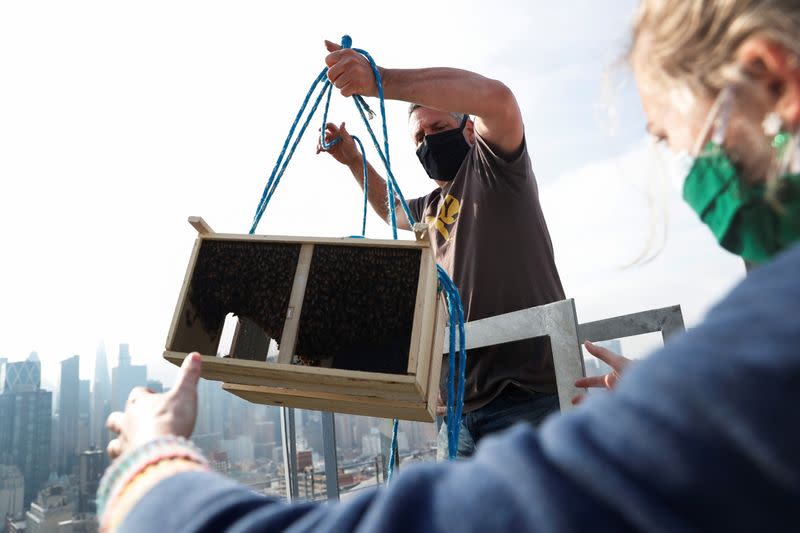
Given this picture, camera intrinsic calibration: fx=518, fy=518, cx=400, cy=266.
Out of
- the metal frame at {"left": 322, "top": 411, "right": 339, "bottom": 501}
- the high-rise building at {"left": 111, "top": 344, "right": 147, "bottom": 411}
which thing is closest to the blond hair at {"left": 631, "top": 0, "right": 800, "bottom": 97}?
the metal frame at {"left": 322, "top": 411, "right": 339, "bottom": 501}

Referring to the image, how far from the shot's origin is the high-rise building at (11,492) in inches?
392

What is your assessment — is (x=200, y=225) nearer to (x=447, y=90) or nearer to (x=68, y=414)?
(x=447, y=90)

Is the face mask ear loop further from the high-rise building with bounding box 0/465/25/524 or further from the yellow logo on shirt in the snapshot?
the high-rise building with bounding box 0/465/25/524

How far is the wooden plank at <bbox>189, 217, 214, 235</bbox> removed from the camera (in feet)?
5.41

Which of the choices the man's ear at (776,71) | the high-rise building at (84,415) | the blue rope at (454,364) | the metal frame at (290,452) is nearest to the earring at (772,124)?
the man's ear at (776,71)

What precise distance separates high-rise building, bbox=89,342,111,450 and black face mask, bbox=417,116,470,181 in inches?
447

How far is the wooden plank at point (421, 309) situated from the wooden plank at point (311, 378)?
0.25 feet

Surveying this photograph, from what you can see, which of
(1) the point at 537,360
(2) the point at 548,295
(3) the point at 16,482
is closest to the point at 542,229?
(2) the point at 548,295

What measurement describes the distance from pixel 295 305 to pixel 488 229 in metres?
1.27

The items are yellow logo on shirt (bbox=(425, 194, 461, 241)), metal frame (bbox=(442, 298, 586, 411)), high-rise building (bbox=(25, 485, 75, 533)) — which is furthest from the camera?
high-rise building (bbox=(25, 485, 75, 533))

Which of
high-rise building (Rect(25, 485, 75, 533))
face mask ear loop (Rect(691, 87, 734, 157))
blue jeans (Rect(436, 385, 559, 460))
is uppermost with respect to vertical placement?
face mask ear loop (Rect(691, 87, 734, 157))

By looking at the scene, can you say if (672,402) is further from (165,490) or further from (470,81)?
(470,81)

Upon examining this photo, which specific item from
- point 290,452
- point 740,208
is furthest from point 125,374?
point 740,208

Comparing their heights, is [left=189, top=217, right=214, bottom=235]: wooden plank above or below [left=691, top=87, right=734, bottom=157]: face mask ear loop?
above
